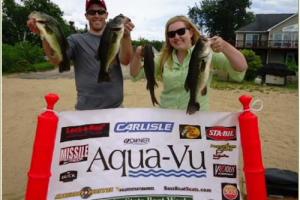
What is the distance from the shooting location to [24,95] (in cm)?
1507

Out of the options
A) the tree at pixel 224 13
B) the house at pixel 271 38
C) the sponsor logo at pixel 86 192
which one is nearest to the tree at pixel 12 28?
the tree at pixel 224 13

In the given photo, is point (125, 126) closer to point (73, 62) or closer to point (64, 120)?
point (64, 120)

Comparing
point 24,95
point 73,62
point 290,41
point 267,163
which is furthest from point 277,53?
point 73,62

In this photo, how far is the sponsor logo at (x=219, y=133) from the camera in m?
3.50

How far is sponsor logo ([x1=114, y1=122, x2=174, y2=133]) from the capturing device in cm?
349

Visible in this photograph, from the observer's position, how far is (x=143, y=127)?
3.50 meters

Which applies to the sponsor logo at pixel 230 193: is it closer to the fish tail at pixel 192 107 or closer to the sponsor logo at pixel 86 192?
the fish tail at pixel 192 107

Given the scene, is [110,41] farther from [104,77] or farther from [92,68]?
[92,68]

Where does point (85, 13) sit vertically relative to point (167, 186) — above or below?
above

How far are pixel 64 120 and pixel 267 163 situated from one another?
4.63 metres

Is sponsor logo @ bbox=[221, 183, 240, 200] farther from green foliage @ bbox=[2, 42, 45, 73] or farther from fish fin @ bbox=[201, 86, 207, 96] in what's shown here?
green foliage @ bbox=[2, 42, 45, 73]

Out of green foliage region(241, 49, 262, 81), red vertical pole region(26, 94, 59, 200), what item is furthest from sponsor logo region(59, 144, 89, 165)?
green foliage region(241, 49, 262, 81)

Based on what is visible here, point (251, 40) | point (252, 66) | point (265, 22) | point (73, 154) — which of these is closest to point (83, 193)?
point (73, 154)

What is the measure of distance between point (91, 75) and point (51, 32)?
2.15ft
